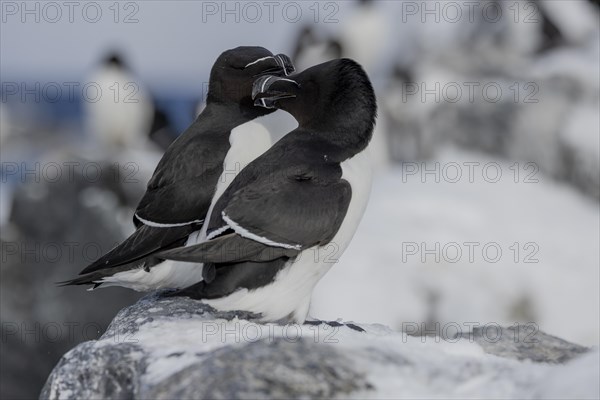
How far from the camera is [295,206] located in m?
4.19

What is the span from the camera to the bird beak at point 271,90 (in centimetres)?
470

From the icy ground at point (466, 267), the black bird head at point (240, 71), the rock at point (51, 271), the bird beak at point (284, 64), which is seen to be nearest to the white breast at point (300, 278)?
the bird beak at point (284, 64)

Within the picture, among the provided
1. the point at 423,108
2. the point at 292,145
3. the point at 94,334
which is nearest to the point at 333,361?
the point at 292,145

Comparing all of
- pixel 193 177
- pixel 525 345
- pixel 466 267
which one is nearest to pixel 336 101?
pixel 193 177

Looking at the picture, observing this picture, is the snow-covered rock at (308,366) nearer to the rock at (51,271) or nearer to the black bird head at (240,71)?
the black bird head at (240,71)

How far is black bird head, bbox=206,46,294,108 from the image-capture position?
5.32m

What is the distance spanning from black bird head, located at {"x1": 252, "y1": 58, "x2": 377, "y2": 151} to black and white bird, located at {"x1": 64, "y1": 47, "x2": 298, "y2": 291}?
1.74 ft

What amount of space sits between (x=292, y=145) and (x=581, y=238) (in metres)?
8.28

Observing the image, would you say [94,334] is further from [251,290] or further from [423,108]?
[423,108]

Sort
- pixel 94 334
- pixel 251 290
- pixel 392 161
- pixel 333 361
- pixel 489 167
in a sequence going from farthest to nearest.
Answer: pixel 392 161 < pixel 489 167 < pixel 94 334 < pixel 251 290 < pixel 333 361

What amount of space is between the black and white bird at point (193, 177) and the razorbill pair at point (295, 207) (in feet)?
1.55

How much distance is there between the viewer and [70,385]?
360 cm

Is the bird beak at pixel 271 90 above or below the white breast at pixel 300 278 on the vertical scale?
above

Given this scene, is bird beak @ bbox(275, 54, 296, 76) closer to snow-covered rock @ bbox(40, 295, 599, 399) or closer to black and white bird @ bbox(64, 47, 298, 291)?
black and white bird @ bbox(64, 47, 298, 291)
